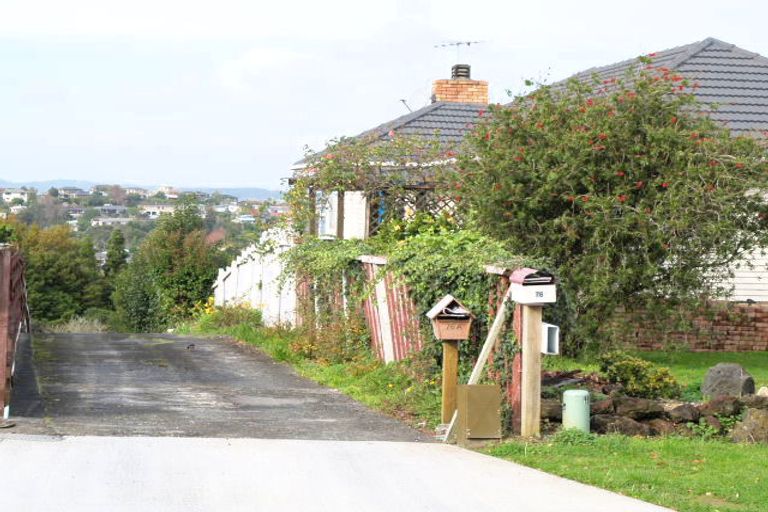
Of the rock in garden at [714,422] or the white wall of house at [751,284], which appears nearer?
the rock in garden at [714,422]

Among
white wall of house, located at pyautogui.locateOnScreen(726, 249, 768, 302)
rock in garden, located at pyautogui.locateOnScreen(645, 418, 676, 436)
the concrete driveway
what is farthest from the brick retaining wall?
the concrete driveway

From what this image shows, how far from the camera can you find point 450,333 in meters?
11.3

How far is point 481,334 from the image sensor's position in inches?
471

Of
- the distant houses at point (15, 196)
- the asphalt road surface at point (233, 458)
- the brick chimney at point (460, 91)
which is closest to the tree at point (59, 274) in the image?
the brick chimney at point (460, 91)

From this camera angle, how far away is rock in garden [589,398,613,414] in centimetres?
1158

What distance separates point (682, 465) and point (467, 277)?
10.4 feet

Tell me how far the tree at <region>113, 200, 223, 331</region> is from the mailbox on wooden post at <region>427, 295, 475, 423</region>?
2501cm

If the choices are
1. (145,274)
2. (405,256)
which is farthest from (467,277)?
(145,274)

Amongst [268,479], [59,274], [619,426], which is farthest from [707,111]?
[59,274]

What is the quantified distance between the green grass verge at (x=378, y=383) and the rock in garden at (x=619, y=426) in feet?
4.81

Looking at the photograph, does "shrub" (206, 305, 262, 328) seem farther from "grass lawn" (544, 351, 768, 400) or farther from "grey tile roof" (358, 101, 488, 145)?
"grass lawn" (544, 351, 768, 400)

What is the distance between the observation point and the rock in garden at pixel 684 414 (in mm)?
11500

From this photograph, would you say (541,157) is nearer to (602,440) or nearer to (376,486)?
(602,440)

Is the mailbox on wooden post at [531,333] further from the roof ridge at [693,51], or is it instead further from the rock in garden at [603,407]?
the roof ridge at [693,51]
